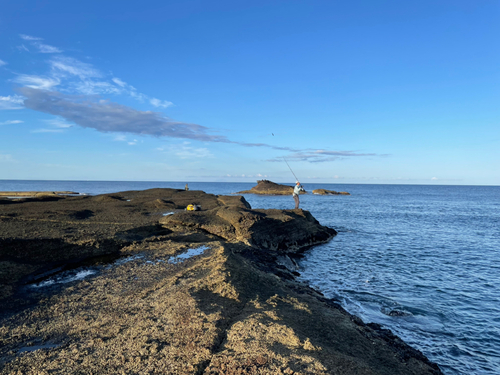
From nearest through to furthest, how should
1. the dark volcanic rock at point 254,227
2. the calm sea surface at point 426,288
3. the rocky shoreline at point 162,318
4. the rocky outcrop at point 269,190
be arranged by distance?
the rocky shoreline at point 162,318, the calm sea surface at point 426,288, the dark volcanic rock at point 254,227, the rocky outcrop at point 269,190

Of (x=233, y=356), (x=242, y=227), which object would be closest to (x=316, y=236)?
(x=242, y=227)

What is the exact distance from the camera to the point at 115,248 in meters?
14.4

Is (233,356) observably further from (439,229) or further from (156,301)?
(439,229)

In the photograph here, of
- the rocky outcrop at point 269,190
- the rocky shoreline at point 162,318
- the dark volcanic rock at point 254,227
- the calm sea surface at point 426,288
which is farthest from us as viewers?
the rocky outcrop at point 269,190

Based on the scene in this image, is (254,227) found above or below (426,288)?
above

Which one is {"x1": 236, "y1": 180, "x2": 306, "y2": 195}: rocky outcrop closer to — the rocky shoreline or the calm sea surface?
the calm sea surface

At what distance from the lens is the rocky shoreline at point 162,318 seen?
527cm

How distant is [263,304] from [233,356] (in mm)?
2804

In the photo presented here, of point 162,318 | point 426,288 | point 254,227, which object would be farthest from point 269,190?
point 162,318

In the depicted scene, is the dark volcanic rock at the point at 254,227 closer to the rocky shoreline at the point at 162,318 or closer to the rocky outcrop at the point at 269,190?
the rocky shoreline at the point at 162,318

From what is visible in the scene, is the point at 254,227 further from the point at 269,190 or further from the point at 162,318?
the point at 269,190

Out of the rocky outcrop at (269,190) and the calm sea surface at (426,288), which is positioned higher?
the rocky outcrop at (269,190)

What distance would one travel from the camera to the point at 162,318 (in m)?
6.90

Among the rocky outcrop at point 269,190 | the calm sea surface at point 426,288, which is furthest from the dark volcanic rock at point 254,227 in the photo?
the rocky outcrop at point 269,190
